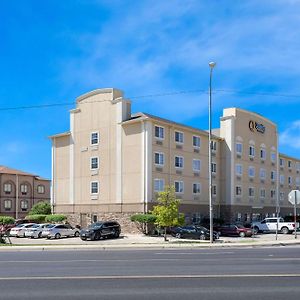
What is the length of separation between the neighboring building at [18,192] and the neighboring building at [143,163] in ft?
90.6

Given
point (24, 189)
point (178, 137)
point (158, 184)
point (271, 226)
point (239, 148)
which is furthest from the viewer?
point (24, 189)

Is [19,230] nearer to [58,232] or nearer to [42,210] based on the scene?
[58,232]

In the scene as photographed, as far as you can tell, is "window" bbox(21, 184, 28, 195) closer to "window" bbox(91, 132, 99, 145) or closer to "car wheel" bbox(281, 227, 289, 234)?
"window" bbox(91, 132, 99, 145)

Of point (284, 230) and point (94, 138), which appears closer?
point (284, 230)

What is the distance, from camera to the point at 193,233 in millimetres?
40562

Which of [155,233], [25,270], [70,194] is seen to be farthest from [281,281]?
[70,194]

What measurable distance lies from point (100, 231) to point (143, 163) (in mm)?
9819

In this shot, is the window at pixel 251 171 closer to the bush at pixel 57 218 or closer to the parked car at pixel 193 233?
the parked car at pixel 193 233

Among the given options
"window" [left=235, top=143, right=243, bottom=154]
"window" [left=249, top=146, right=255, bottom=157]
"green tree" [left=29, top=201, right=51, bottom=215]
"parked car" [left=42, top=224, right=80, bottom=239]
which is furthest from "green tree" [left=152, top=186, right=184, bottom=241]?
"green tree" [left=29, top=201, right=51, bottom=215]

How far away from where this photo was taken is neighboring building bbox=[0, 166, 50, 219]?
8306 centimetres

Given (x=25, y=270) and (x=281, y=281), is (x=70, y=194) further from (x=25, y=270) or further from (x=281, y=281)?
(x=281, y=281)

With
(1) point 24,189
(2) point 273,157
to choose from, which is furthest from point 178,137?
(1) point 24,189

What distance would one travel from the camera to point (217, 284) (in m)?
11.4

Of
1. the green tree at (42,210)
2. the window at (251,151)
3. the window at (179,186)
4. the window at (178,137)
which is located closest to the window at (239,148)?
the window at (251,151)
